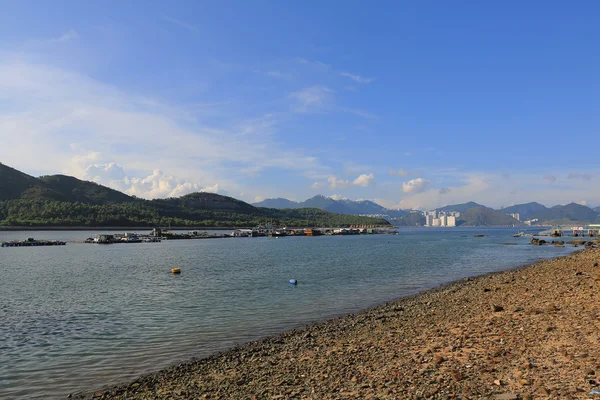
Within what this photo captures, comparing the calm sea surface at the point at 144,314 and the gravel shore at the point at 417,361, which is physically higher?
the gravel shore at the point at 417,361

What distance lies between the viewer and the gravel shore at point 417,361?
28.1 ft

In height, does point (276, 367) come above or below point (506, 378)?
below

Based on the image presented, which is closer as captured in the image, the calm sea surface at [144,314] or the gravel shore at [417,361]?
the gravel shore at [417,361]

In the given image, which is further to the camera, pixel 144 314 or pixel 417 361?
pixel 144 314

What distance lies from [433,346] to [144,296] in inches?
819

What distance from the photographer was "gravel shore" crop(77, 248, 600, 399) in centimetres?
858

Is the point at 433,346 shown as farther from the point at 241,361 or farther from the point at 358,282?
the point at 358,282

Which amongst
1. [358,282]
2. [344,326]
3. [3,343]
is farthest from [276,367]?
[358,282]

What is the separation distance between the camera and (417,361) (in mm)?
10656

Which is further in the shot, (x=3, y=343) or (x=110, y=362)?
(x=3, y=343)

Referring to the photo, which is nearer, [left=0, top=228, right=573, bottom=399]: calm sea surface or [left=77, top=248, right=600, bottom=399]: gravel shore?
[left=77, top=248, right=600, bottom=399]: gravel shore

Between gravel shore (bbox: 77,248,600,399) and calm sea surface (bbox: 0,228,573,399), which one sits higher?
gravel shore (bbox: 77,248,600,399)

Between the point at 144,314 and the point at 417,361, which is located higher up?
the point at 417,361

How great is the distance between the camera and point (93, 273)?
4238 cm
